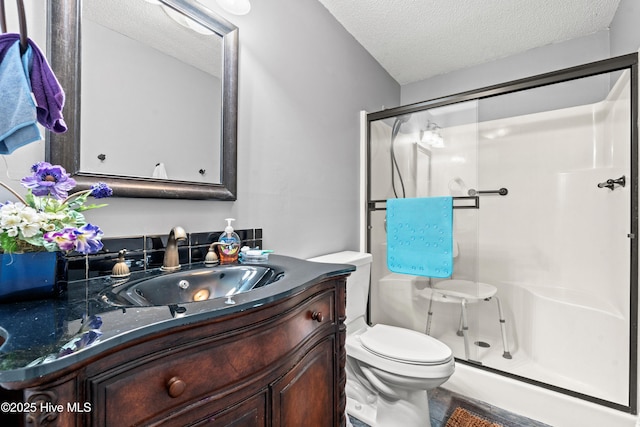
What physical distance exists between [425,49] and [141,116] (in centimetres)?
209

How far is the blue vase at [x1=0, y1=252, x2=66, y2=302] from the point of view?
62 centimetres

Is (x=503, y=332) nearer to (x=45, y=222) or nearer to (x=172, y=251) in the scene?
(x=172, y=251)

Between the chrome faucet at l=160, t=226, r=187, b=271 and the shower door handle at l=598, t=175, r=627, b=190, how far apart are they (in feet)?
7.19

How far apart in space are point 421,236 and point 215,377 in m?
1.48

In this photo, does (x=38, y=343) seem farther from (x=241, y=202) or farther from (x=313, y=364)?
(x=241, y=202)

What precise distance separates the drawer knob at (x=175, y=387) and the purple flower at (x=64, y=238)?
35cm

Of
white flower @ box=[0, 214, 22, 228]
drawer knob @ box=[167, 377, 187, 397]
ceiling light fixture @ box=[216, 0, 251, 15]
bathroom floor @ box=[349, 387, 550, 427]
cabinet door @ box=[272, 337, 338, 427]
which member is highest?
ceiling light fixture @ box=[216, 0, 251, 15]

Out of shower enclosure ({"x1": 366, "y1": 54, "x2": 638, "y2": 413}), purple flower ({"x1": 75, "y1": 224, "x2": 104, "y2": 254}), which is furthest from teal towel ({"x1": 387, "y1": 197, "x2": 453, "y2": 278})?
purple flower ({"x1": 75, "y1": 224, "x2": 104, "y2": 254})

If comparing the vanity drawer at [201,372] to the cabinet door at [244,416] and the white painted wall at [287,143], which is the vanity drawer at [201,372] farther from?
the white painted wall at [287,143]

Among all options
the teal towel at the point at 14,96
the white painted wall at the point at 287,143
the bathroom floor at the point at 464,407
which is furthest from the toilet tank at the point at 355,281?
the teal towel at the point at 14,96

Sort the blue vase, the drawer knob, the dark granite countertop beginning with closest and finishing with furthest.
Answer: the dark granite countertop < the drawer knob < the blue vase

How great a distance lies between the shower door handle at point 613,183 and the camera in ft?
5.31

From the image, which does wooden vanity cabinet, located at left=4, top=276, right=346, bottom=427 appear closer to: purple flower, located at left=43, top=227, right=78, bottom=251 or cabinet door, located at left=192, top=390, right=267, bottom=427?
cabinet door, located at left=192, top=390, right=267, bottom=427

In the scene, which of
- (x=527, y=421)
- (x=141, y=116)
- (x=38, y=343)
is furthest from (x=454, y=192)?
(x=38, y=343)
